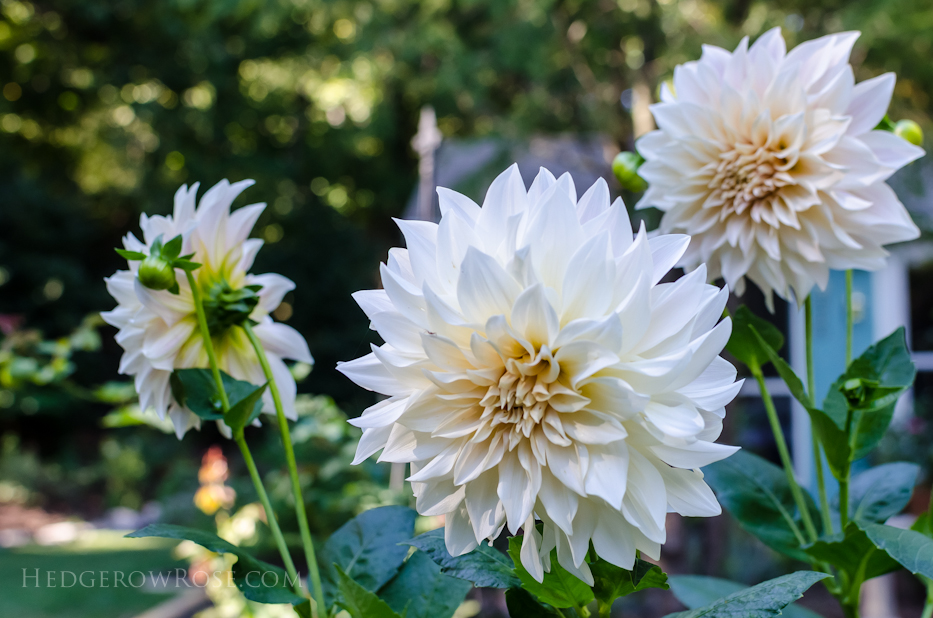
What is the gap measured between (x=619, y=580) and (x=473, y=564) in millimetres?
103

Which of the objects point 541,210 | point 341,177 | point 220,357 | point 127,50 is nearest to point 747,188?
point 541,210

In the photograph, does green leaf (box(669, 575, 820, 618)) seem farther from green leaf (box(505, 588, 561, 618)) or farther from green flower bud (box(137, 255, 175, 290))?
green flower bud (box(137, 255, 175, 290))

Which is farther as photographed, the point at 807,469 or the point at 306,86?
the point at 306,86

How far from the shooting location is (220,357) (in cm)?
71

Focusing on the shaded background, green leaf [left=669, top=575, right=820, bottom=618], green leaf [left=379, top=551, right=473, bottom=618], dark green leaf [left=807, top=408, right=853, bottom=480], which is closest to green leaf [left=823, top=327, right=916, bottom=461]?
dark green leaf [left=807, top=408, right=853, bottom=480]

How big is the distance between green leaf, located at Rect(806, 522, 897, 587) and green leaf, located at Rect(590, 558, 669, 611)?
0.23m

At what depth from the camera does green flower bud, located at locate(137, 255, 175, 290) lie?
577 mm

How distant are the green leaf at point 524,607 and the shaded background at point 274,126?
2566mm

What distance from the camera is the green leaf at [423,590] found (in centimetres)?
58

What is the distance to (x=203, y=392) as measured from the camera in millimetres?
653

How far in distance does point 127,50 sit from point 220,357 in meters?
10.1

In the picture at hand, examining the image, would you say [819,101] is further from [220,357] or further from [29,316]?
[29,316]

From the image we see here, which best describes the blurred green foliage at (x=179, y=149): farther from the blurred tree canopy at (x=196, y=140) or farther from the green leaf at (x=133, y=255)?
the green leaf at (x=133, y=255)

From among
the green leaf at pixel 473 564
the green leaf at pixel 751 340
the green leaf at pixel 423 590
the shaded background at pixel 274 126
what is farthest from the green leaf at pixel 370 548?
the shaded background at pixel 274 126
